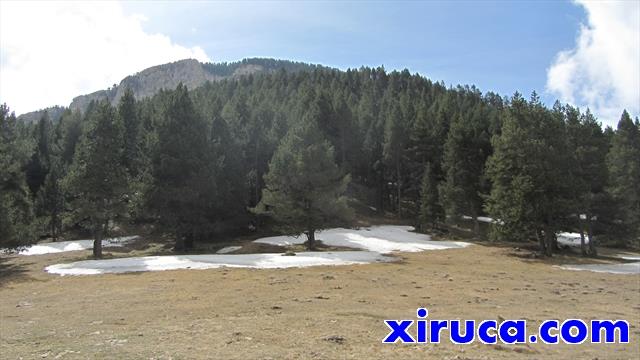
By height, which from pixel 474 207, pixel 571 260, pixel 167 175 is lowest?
pixel 571 260

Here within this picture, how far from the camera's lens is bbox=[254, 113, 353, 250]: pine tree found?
34344 millimetres

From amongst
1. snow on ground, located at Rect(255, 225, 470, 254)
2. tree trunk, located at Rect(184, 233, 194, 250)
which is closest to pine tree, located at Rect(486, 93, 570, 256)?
snow on ground, located at Rect(255, 225, 470, 254)

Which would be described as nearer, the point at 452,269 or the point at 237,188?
the point at 452,269

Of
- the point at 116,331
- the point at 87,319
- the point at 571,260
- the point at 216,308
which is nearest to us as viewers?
the point at 116,331

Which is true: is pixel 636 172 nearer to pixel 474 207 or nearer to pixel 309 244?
pixel 474 207

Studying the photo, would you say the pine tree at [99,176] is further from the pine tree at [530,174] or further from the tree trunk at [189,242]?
the pine tree at [530,174]

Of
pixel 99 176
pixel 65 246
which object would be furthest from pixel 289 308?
pixel 65 246

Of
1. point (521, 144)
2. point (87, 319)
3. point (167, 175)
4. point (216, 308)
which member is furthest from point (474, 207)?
point (87, 319)

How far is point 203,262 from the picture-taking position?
27094 millimetres

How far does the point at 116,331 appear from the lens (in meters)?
11.6

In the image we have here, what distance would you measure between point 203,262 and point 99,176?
11285mm

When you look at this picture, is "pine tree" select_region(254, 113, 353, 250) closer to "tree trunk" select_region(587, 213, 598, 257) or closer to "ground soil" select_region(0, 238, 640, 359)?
"ground soil" select_region(0, 238, 640, 359)

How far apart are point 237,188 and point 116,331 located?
33.4 meters

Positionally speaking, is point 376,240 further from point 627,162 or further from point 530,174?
point 627,162
